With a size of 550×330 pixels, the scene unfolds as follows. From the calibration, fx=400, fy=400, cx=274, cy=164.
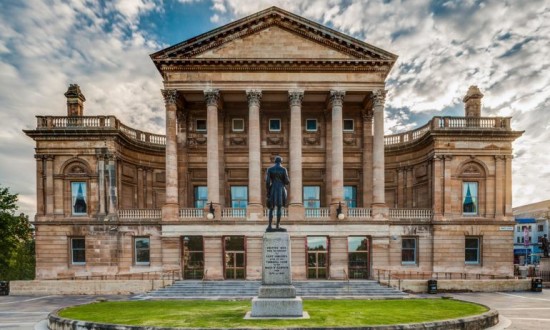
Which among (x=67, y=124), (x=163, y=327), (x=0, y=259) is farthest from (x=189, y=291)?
(x=0, y=259)

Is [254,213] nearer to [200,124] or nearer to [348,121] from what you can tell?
[200,124]

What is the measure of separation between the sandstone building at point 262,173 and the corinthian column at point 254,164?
0.12 metres

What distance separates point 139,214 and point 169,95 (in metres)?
10.4

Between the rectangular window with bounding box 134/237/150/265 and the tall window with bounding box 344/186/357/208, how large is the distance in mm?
18201

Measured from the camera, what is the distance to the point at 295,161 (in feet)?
106

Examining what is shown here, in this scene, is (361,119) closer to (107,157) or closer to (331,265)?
(331,265)

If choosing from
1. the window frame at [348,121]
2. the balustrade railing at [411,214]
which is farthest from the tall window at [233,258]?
the window frame at [348,121]

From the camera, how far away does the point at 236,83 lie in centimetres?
3297

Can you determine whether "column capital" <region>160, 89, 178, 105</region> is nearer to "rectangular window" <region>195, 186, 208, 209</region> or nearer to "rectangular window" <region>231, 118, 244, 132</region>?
"rectangular window" <region>231, 118, 244, 132</region>

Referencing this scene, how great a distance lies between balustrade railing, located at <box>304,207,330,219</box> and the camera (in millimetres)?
31981

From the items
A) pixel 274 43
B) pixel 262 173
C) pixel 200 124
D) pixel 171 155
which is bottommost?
pixel 262 173

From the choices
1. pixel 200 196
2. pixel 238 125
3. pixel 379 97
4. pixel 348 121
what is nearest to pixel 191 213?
pixel 200 196

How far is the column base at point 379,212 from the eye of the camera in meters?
32.0

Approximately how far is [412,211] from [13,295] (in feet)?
103
